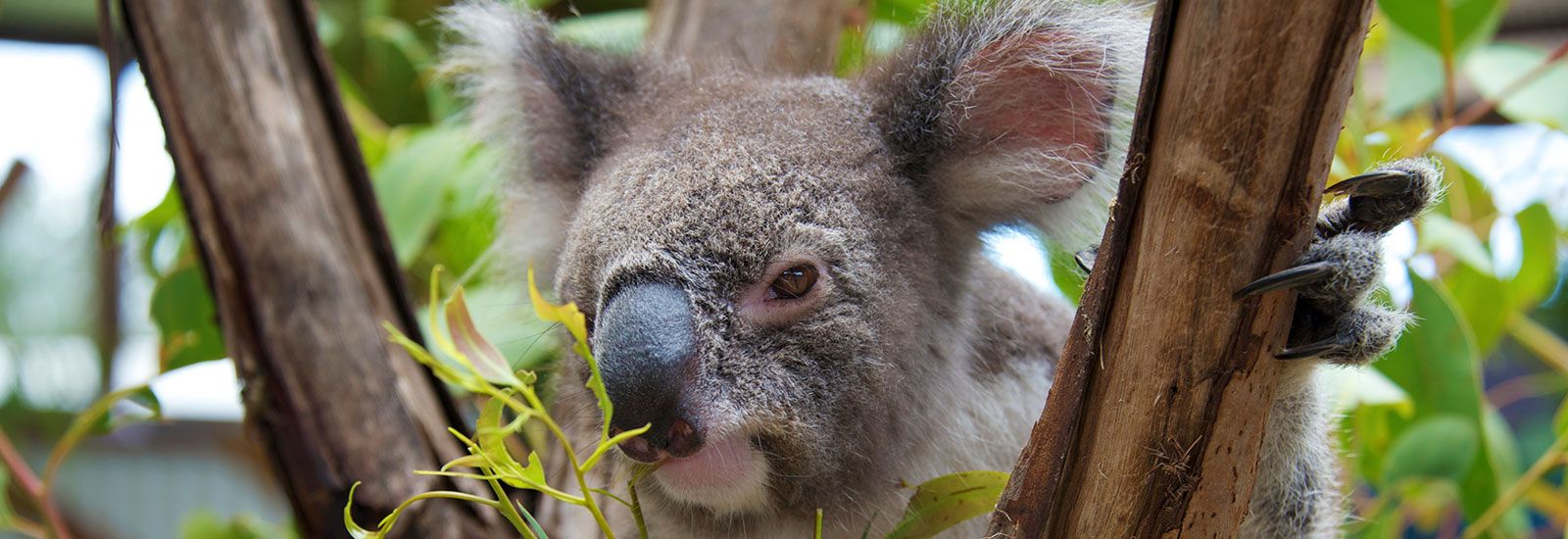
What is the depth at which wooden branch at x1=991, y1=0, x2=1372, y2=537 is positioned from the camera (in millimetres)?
970

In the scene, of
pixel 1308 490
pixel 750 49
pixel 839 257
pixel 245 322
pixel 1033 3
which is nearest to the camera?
pixel 839 257

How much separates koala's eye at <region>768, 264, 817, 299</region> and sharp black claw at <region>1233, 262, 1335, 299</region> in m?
0.57

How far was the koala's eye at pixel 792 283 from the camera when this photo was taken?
1.47 meters

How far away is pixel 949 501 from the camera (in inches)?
54.5

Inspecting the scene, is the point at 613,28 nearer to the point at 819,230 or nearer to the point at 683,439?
the point at 819,230

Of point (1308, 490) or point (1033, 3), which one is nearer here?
point (1033, 3)

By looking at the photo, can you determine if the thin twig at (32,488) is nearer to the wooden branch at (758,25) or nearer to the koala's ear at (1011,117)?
the wooden branch at (758,25)

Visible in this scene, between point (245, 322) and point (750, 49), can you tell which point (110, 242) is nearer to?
point (245, 322)

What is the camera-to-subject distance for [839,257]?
4.94 ft

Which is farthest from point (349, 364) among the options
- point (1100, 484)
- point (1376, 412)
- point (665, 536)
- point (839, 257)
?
point (1376, 412)

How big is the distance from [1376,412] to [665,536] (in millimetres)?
1570

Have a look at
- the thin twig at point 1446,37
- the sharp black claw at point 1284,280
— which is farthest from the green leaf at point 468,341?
the thin twig at point 1446,37

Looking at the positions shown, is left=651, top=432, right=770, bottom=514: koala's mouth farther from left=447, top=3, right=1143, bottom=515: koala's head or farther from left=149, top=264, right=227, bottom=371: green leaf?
left=149, top=264, right=227, bottom=371: green leaf

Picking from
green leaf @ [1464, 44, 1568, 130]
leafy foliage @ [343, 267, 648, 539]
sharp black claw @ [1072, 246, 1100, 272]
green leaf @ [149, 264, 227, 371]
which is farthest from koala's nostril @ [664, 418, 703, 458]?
green leaf @ [1464, 44, 1568, 130]
